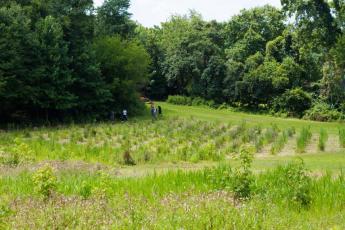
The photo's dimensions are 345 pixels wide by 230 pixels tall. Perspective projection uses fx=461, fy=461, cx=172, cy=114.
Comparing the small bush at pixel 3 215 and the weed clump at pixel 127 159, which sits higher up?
the small bush at pixel 3 215

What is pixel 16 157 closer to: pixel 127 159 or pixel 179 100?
pixel 127 159

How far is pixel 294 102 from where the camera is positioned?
154 ft

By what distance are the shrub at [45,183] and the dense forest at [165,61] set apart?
22352mm

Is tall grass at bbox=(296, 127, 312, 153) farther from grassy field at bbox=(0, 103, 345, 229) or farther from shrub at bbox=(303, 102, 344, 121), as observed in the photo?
shrub at bbox=(303, 102, 344, 121)

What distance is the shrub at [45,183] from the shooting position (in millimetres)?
8078

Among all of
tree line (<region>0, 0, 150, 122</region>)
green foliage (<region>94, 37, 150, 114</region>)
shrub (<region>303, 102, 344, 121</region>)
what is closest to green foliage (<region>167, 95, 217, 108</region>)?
tree line (<region>0, 0, 150, 122</region>)

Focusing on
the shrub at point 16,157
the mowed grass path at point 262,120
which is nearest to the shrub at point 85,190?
the shrub at point 16,157

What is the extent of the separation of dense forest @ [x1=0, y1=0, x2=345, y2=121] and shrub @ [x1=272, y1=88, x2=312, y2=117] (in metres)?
0.10

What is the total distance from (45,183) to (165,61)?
53731 millimetres

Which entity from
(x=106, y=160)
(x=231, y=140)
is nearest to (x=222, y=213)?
(x=106, y=160)

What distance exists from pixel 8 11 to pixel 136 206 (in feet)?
90.4

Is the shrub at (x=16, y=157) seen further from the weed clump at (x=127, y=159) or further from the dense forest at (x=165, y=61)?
the dense forest at (x=165, y=61)

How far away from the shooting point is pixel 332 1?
38375mm

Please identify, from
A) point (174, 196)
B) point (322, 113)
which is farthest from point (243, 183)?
point (322, 113)
